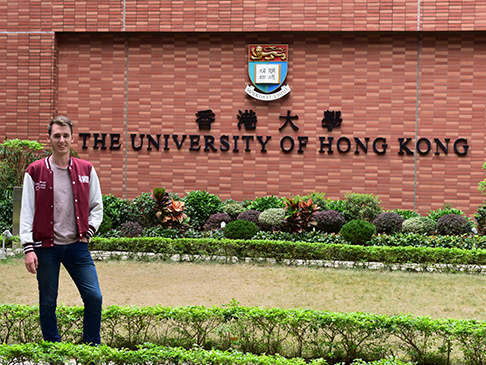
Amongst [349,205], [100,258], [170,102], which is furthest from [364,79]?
[100,258]

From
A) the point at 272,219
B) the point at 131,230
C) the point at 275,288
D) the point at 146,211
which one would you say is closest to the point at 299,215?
the point at 272,219

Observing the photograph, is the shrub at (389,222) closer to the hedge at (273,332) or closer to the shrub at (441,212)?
the shrub at (441,212)

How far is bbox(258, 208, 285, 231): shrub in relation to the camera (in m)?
9.34

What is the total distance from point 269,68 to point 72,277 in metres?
9.20

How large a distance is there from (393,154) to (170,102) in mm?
6212

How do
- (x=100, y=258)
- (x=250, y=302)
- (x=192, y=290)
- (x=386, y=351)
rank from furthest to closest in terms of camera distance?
(x=100, y=258)
(x=192, y=290)
(x=250, y=302)
(x=386, y=351)

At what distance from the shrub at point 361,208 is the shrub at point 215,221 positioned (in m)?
2.82

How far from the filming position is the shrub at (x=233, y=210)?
34.4 ft

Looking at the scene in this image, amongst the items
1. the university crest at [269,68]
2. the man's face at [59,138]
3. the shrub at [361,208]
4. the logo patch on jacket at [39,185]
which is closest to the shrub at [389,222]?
the shrub at [361,208]

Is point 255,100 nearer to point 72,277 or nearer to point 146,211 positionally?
point 146,211

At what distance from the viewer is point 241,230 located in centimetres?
891

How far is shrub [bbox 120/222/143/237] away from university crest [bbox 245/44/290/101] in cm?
466

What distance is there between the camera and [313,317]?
3.97 m

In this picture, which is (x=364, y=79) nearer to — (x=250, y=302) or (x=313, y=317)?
(x=250, y=302)
